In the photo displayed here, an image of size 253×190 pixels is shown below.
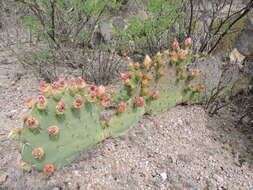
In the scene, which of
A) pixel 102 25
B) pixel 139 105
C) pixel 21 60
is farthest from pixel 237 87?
pixel 21 60

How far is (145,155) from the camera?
6.87ft

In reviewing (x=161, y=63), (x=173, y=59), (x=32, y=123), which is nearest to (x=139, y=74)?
(x=161, y=63)

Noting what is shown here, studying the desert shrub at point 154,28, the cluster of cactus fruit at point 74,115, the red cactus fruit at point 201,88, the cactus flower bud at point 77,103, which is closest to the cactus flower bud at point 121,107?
the cluster of cactus fruit at point 74,115

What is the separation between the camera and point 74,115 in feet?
5.89

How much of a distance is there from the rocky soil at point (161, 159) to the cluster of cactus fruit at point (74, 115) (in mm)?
126

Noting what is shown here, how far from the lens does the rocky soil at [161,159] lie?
1.85 meters

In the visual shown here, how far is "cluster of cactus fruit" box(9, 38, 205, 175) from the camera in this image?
5.47 feet

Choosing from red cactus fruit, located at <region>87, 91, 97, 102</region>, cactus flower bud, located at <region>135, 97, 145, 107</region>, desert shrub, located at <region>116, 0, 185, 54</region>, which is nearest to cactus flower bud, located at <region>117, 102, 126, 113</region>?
cactus flower bud, located at <region>135, 97, 145, 107</region>

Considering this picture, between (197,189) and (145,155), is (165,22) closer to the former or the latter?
(145,155)

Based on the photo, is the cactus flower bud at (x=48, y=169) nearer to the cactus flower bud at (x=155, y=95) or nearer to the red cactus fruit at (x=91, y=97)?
the red cactus fruit at (x=91, y=97)

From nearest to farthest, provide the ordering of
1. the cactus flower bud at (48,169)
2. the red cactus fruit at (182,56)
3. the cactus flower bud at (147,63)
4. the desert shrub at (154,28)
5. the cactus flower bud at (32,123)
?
the cactus flower bud at (32,123) → the cactus flower bud at (48,169) → the cactus flower bud at (147,63) → the red cactus fruit at (182,56) → the desert shrub at (154,28)

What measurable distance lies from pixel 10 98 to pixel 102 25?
1.90m

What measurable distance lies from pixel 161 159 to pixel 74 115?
30.9 inches

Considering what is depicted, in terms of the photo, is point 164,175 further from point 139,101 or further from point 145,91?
point 145,91
